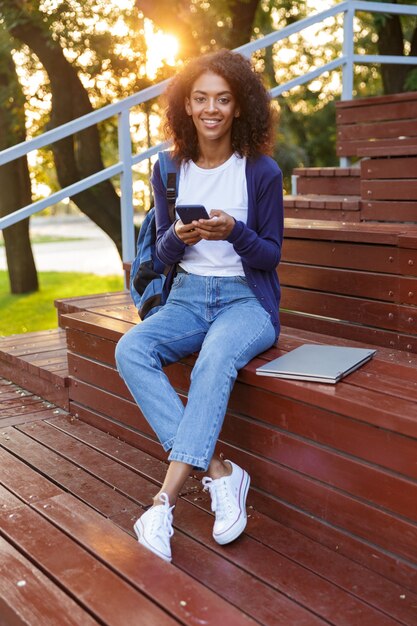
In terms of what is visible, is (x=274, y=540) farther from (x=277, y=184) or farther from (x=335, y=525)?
(x=277, y=184)

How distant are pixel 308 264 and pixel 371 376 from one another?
1.07m

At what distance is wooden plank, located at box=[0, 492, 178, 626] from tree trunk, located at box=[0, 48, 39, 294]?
728 centimetres

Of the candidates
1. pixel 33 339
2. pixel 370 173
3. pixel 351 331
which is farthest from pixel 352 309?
pixel 33 339

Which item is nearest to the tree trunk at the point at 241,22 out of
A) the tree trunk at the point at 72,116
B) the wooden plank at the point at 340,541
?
the tree trunk at the point at 72,116

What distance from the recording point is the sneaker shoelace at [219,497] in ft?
7.57

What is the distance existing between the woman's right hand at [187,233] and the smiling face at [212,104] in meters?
0.35

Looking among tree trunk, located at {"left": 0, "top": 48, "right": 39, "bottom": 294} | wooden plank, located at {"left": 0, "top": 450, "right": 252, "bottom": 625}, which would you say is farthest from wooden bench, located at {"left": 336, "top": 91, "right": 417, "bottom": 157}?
tree trunk, located at {"left": 0, "top": 48, "right": 39, "bottom": 294}

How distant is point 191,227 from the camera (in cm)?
256

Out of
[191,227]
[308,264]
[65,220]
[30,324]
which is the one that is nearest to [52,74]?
[30,324]

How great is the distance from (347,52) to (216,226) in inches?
120

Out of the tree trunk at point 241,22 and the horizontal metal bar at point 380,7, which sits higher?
the tree trunk at point 241,22

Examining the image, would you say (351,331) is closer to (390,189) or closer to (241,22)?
(390,189)

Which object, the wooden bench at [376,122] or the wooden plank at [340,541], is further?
the wooden bench at [376,122]

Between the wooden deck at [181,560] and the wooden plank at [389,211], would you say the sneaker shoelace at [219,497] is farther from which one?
the wooden plank at [389,211]
